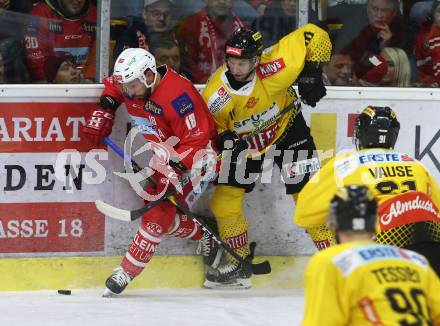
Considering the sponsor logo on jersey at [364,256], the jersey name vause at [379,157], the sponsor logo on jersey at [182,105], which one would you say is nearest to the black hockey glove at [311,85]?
the sponsor logo on jersey at [182,105]

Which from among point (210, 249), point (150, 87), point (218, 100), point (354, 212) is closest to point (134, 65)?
point (150, 87)

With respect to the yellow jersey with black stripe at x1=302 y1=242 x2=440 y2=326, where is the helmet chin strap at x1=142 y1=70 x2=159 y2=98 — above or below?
below

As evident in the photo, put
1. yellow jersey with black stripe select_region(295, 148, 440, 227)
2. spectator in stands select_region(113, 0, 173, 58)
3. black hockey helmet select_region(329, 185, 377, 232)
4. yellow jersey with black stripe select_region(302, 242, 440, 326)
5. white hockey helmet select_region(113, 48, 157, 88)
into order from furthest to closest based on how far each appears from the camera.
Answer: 1. spectator in stands select_region(113, 0, 173, 58)
2. white hockey helmet select_region(113, 48, 157, 88)
3. yellow jersey with black stripe select_region(295, 148, 440, 227)
4. black hockey helmet select_region(329, 185, 377, 232)
5. yellow jersey with black stripe select_region(302, 242, 440, 326)

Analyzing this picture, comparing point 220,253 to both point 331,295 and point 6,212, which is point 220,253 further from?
point 331,295

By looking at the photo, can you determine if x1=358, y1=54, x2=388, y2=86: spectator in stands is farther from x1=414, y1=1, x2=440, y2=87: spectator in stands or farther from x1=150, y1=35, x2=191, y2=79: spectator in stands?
x1=150, y1=35, x2=191, y2=79: spectator in stands

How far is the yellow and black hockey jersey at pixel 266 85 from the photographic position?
5.48 meters

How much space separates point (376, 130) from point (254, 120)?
4.76 ft

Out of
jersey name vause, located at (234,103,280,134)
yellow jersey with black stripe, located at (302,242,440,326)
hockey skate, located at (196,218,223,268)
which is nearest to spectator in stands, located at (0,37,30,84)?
jersey name vause, located at (234,103,280,134)

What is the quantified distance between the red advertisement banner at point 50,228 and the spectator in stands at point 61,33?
0.62 meters

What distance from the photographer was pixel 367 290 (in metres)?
2.97

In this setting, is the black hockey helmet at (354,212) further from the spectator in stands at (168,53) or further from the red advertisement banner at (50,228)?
the spectator in stands at (168,53)

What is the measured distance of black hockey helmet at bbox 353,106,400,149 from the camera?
4.18 metres

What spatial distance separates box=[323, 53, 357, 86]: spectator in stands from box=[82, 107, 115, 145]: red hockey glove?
1.14 meters

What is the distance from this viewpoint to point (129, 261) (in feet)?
17.9
